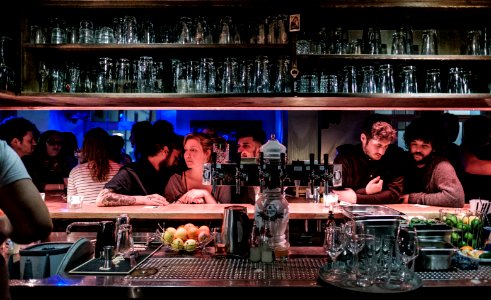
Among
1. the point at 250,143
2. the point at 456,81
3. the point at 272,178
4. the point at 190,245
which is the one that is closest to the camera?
the point at 190,245

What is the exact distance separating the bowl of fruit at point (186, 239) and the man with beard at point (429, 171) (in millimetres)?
2357

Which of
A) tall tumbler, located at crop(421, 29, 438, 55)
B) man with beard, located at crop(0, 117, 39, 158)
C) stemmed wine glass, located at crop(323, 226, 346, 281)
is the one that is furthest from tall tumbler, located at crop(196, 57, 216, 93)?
man with beard, located at crop(0, 117, 39, 158)

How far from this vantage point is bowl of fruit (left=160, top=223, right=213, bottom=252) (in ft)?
8.19

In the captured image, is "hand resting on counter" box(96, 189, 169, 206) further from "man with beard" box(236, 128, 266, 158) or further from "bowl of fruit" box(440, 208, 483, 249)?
"bowl of fruit" box(440, 208, 483, 249)

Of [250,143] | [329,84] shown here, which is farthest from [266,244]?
[250,143]

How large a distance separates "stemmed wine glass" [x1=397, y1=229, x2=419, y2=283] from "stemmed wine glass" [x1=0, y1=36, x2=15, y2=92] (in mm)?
3117

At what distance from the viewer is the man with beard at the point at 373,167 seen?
4336 mm

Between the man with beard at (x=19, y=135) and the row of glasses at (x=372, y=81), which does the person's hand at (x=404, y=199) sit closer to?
the row of glasses at (x=372, y=81)

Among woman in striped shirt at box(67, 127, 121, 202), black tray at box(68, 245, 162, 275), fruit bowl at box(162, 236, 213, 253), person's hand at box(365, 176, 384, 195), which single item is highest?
woman in striped shirt at box(67, 127, 121, 202)

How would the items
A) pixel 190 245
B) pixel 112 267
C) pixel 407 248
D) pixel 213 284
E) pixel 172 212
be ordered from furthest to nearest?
pixel 172 212 → pixel 190 245 → pixel 112 267 → pixel 407 248 → pixel 213 284

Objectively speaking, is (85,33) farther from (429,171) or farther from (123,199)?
(429,171)

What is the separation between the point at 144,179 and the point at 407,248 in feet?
9.03

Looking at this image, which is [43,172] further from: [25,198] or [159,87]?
[25,198]

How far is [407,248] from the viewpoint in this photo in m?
2.06
